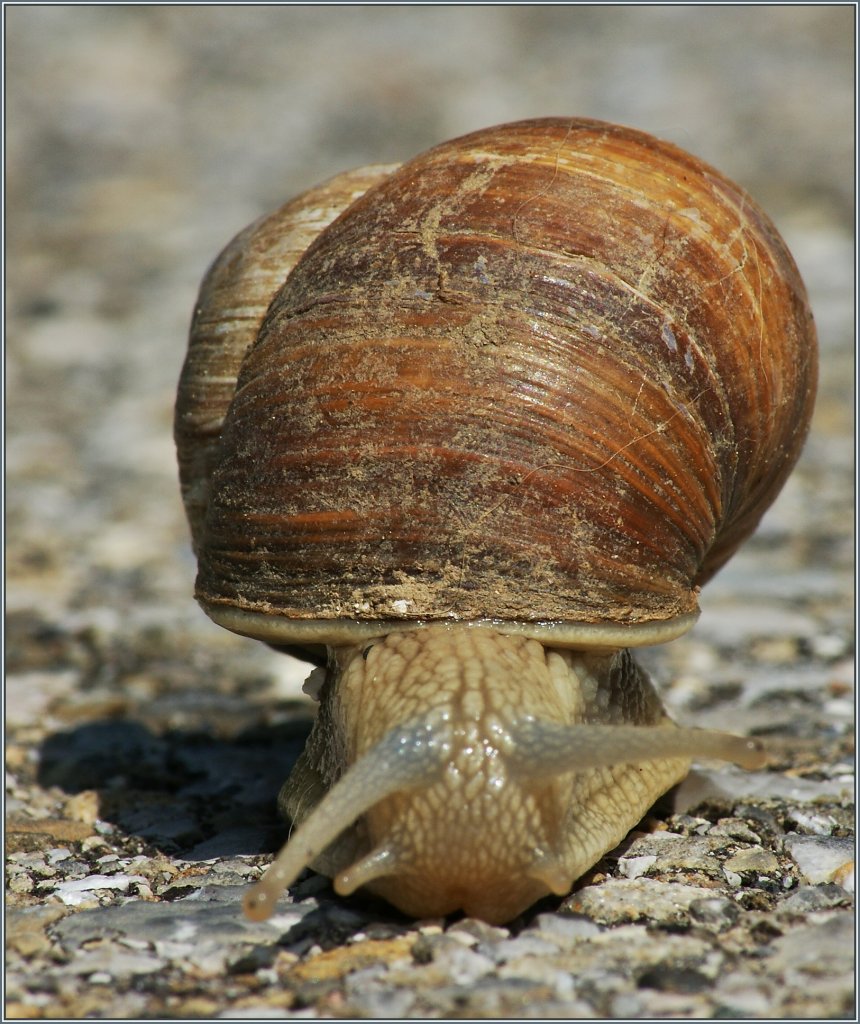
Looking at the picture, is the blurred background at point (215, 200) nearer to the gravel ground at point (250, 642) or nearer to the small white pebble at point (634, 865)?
the gravel ground at point (250, 642)

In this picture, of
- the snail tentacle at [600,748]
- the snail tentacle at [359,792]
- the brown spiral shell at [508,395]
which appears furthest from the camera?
the brown spiral shell at [508,395]

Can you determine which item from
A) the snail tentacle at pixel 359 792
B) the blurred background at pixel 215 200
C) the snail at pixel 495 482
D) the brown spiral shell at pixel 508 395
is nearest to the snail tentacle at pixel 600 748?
the snail at pixel 495 482

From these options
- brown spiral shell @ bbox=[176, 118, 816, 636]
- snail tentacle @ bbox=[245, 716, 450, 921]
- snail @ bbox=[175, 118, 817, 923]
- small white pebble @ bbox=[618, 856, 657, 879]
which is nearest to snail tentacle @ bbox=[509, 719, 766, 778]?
snail @ bbox=[175, 118, 817, 923]

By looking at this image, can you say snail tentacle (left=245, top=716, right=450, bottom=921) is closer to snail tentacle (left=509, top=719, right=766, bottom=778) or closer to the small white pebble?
snail tentacle (left=509, top=719, right=766, bottom=778)

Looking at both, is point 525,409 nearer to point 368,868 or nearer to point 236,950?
point 368,868

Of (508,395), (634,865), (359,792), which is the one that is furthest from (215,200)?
(359,792)

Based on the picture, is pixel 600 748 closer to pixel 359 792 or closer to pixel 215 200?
pixel 359 792
